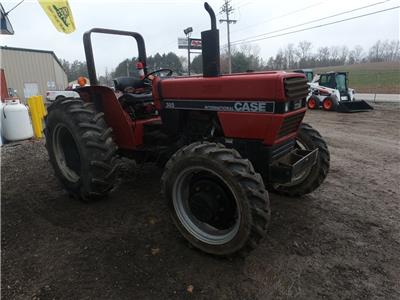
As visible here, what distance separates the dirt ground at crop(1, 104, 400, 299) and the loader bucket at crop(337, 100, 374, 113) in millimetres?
9979

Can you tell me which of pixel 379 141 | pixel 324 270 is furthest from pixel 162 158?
pixel 379 141

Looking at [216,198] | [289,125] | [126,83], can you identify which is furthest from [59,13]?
[216,198]

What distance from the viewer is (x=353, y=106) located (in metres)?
14.1

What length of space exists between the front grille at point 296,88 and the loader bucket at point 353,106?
12.0 m

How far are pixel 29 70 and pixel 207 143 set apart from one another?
30512 mm

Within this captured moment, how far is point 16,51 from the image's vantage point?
26.9 meters

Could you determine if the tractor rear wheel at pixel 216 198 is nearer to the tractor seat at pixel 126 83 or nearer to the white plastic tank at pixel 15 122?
the tractor seat at pixel 126 83

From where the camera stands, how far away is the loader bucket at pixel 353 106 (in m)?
13.8

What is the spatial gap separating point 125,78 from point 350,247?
341 cm

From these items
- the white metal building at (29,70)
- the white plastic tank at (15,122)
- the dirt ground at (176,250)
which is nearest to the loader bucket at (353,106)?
the dirt ground at (176,250)

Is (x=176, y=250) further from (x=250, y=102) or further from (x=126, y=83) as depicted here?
(x=126, y=83)

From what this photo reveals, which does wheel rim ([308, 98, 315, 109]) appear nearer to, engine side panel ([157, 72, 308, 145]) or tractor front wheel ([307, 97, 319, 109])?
tractor front wheel ([307, 97, 319, 109])

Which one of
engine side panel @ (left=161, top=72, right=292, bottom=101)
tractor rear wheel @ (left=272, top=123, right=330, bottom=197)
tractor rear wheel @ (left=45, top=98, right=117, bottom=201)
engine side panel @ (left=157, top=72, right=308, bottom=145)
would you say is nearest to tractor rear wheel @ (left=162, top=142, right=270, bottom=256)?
engine side panel @ (left=157, top=72, right=308, bottom=145)

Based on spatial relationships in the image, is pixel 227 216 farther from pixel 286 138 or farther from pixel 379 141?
pixel 379 141
